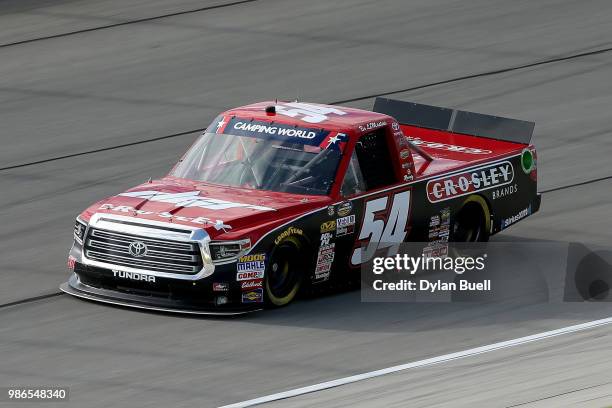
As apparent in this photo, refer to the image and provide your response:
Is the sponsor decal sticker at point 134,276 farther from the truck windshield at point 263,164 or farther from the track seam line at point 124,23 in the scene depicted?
the track seam line at point 124,23

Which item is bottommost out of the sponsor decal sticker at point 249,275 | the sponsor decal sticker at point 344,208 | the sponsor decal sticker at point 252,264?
the sponsor decal sticker at point 249,275

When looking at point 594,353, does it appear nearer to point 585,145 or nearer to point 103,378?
point 103,378

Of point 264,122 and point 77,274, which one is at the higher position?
point 264,122

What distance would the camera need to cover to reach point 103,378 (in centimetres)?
944

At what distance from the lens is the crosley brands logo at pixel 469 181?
12.4 m

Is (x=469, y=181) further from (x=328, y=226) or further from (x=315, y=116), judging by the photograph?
(x=328, y=226)

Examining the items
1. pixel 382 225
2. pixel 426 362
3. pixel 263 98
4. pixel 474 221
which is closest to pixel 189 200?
pixel 382 225

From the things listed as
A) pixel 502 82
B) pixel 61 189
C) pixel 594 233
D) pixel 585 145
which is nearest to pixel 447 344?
pixel 594 233

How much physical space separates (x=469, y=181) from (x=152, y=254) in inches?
133

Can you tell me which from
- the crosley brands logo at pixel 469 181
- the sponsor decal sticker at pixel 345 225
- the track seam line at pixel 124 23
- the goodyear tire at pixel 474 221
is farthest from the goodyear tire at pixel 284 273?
the track seam line at pixel 124 23

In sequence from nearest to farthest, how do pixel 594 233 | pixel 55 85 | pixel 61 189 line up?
pixel 594 233, pixel 61 189, pixel 55 85

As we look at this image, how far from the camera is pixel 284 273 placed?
11164mm

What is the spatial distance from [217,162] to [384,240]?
151 cm

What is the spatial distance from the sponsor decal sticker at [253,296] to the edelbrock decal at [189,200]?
0.63 metres
